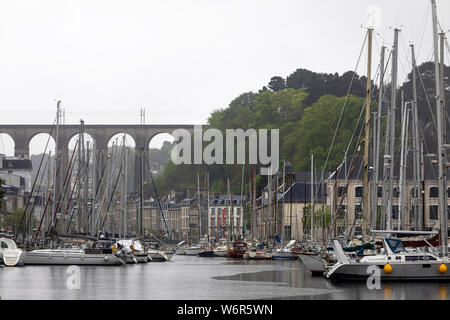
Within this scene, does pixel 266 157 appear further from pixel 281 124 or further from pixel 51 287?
pixel 51 287

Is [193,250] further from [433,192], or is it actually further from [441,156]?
[441,156]

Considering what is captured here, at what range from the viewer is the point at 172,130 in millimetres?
193625

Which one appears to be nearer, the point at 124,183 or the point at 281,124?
the point at 124,183

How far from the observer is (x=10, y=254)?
6575 cm

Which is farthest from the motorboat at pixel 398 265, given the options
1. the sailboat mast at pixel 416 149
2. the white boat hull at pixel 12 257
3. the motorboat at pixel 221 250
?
the motorboat at pixel 221 250

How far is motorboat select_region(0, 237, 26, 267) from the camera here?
216 feet

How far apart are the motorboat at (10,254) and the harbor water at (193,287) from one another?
4.94m

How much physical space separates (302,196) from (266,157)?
3788 centimetres

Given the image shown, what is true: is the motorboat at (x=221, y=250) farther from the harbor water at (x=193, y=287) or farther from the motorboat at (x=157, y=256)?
the harbor water at (x=193, y=287)

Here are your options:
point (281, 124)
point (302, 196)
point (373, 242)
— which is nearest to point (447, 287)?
point (373, 242)

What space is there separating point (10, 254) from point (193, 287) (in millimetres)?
21990

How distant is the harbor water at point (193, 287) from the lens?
40719 millimetres

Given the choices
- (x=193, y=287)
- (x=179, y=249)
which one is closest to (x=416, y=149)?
(x=193, y=287)
